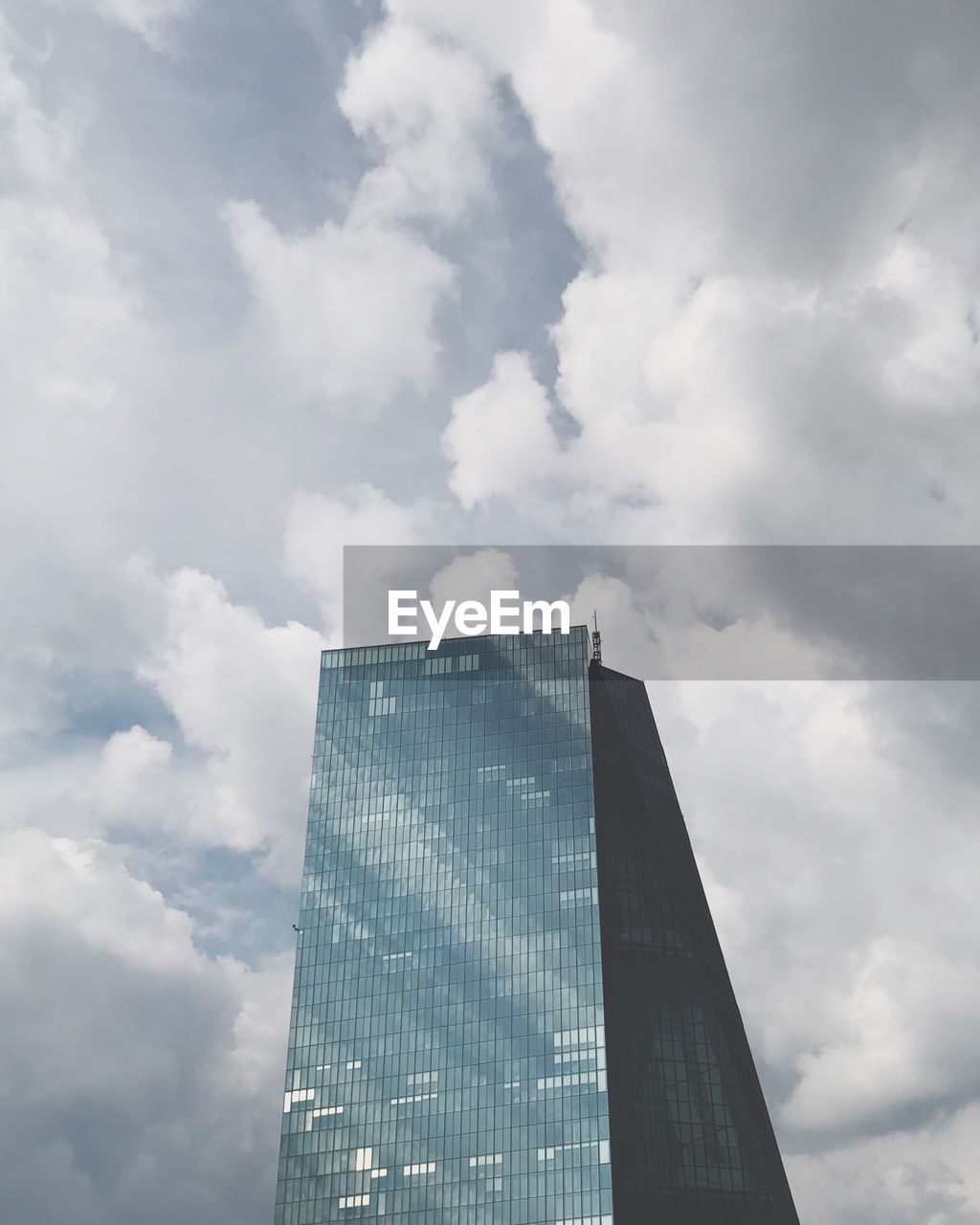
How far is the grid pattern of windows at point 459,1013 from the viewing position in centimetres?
16500

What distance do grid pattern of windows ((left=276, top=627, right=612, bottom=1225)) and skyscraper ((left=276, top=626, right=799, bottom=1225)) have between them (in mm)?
289

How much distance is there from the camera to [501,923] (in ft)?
602

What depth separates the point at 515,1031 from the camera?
174 metres

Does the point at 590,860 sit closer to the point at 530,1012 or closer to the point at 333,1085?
the point at 530,1012

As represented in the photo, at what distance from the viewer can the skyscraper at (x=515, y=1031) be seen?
165625mm

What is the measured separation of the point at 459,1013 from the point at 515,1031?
901 centimetres

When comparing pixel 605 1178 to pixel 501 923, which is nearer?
pixel 605 1178

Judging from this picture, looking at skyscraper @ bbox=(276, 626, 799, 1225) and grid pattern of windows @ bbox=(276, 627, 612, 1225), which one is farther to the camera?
skyscraper @ bbox=(276, 626, 799, 1225)

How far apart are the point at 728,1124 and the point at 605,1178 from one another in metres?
27.4

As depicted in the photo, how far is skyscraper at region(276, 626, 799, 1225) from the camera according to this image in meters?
166

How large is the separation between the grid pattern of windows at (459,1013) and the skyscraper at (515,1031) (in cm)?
29

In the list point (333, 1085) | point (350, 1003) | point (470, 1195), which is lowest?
point (470, 1195)

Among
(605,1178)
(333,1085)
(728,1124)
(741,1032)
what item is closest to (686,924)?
(741,1032)

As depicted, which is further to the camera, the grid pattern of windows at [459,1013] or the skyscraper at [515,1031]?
the skyscraper at [515,1031]
